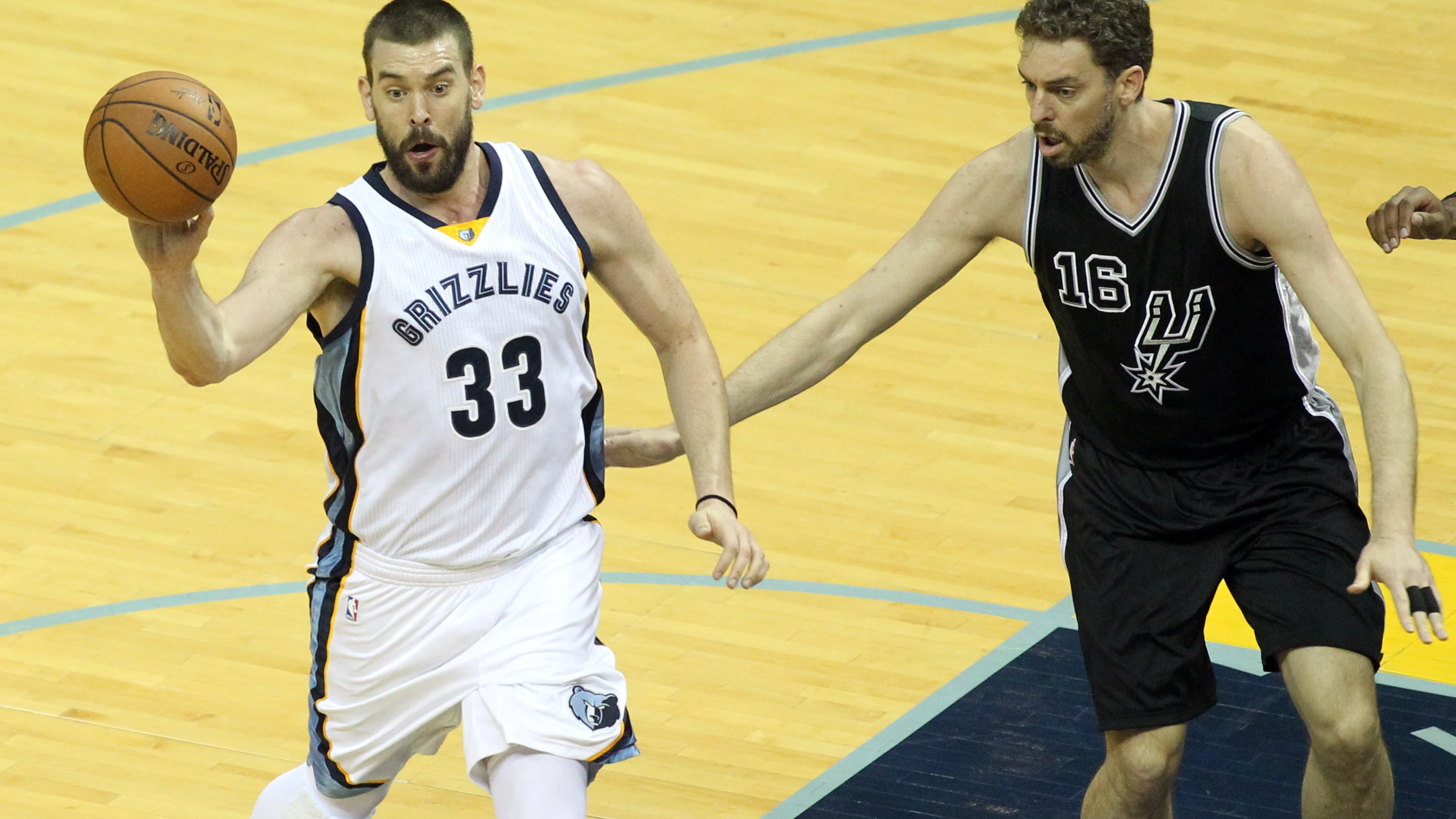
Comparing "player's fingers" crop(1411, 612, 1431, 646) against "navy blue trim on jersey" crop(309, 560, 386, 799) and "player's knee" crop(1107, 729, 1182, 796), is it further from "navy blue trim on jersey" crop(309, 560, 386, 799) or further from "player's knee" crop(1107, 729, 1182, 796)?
"navy blue trim on jersey" crop(309, 560, 386, 799)

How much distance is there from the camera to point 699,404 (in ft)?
17.6

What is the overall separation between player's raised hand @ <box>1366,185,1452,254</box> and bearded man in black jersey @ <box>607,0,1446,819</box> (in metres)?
0.38

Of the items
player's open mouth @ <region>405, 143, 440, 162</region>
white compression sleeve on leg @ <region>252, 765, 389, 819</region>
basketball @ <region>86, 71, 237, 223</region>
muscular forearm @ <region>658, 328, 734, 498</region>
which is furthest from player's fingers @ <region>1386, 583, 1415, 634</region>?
basketball @ <region>86, 71, 237, 223</region>

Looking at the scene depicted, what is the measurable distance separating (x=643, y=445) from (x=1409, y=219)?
6.56 feet

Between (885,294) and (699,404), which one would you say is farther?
(885,294)

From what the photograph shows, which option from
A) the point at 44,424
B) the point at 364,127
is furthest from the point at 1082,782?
the point at 364,127

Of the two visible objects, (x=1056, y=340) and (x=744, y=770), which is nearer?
(x=744, y=770)

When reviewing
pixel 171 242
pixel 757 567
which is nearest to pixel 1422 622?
pixel 757 567

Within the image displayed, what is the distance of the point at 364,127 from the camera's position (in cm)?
1139

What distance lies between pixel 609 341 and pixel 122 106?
182 inches

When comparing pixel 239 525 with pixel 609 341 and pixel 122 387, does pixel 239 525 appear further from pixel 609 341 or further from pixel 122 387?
pixel 609 341

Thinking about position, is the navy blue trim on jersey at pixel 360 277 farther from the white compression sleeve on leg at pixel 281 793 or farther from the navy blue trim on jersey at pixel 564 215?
the white compression sleeve on leg at pixel 281 793

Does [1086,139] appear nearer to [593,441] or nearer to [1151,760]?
[593,441]

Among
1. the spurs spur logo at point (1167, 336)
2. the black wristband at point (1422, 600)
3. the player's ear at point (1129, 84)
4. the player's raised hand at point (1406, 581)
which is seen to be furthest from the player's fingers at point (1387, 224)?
the black wristband at point (1422, 600)
